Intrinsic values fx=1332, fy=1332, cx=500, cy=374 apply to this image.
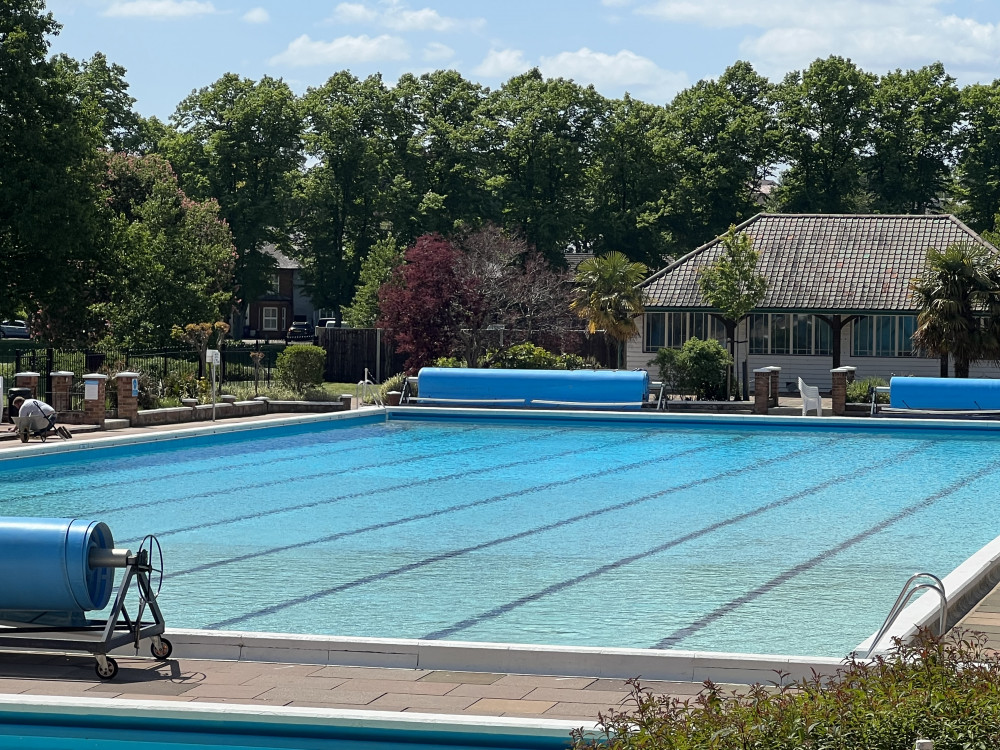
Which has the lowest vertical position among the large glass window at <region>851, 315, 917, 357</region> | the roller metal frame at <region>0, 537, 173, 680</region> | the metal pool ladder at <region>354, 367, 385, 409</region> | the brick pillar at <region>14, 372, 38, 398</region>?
the roller metal frame at <region>0, 537, 173, 680</region>

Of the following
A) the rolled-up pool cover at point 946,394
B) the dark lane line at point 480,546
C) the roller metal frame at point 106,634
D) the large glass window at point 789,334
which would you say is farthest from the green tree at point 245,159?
the roller metal frame at point 106,634

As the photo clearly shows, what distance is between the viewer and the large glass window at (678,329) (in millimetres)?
37969

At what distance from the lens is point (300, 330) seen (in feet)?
270

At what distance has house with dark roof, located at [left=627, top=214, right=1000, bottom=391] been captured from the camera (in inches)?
1438

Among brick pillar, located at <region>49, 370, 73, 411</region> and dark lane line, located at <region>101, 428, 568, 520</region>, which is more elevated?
brick pillar, located at <region>49, 370, 73, 411</region>

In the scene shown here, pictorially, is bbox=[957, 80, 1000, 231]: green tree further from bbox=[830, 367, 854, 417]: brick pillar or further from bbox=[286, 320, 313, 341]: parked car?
bbox=[286, 320, 313, 341]: parked car

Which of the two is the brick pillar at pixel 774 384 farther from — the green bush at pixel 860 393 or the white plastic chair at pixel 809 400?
the green bush at pixel 860 393

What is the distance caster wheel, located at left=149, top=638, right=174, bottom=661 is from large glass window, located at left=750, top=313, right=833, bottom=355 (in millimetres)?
30833

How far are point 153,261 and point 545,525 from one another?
29.0 metres

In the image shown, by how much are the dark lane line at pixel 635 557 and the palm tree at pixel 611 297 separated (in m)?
13.7

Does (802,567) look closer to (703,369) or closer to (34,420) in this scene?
(34,420)

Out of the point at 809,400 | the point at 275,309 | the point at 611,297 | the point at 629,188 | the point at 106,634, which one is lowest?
the point at 106,634

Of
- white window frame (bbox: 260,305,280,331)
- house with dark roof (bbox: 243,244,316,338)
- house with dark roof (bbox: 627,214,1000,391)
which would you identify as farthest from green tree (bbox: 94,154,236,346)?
white window frame (bbox: 260,305,280,331)

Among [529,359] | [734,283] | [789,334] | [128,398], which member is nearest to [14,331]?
[529,359]
